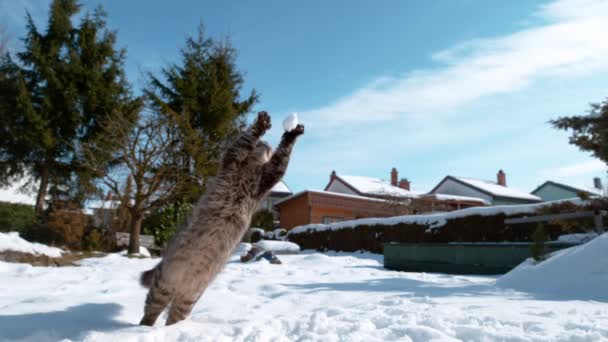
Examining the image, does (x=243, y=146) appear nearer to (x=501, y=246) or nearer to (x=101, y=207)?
(x=501, y=246)

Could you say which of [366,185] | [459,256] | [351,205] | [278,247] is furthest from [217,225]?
[366,185]

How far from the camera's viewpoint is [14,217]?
49.8ft

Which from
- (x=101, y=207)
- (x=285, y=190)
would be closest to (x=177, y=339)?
(x=101, y=207)

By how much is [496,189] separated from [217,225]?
118ft

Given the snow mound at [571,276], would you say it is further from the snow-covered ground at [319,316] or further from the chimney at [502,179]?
the chimney at [502,179]

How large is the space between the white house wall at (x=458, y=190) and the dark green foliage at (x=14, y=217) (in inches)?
1222

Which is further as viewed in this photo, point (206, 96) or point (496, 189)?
point (496, 189)

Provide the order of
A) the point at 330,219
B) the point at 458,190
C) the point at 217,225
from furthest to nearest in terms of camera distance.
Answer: the point at 458,190
the point at 330,219
the point at 217,225

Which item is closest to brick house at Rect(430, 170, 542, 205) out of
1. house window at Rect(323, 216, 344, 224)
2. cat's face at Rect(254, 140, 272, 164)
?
Answer: house window at Rect(323, 216, 344, 224)

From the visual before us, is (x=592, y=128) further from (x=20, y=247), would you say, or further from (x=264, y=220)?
→ (x=264, y=220)

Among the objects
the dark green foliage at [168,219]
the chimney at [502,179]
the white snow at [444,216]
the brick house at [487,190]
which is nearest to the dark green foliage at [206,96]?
the dark green foliage at [168,219]

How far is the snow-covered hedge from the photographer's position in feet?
38.6

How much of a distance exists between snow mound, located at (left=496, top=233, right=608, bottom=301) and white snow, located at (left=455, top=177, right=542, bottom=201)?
2891 centimetres

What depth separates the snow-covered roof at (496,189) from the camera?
107 feet
